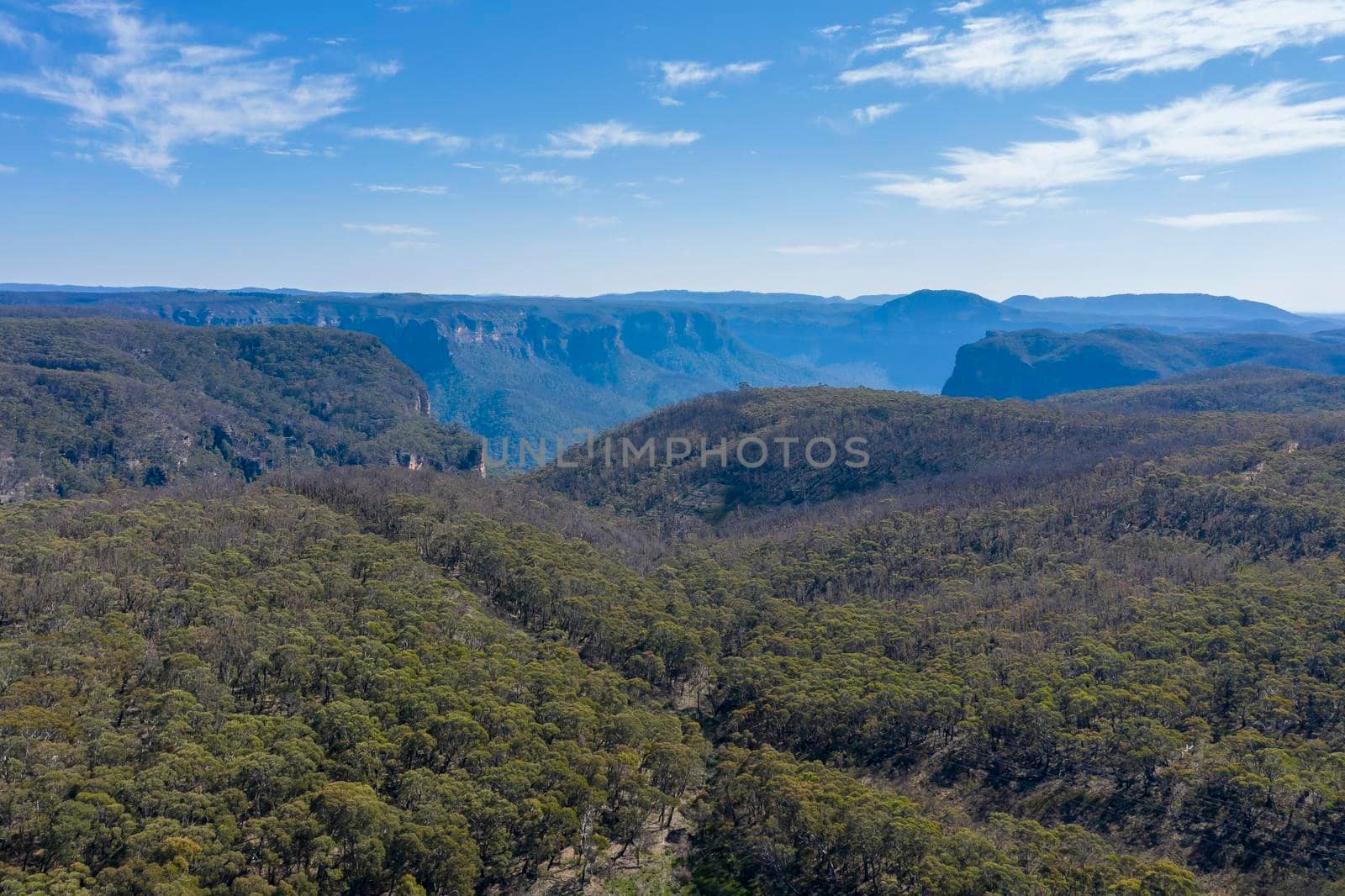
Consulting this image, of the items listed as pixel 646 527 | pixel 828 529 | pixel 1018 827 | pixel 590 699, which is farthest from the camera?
pixel 646 527

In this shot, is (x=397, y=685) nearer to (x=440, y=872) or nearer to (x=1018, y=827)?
(x=440, y=872)

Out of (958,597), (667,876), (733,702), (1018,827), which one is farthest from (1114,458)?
(667,876)

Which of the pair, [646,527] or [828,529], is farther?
[646,527]

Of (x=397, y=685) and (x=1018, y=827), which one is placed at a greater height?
(x=397, y=685)

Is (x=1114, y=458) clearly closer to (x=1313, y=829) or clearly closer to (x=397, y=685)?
(x=1313, y=829)

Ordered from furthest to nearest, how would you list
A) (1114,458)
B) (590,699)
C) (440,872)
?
(1114,458) → (590,699) → (440,872)

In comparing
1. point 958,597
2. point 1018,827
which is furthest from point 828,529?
point 1018,827
